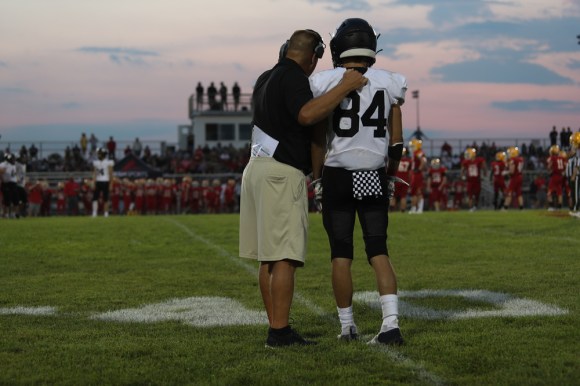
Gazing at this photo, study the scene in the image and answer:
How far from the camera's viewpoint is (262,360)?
4559mm

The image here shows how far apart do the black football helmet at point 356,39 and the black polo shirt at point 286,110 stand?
28 centimetres

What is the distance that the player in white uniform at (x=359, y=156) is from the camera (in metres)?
5.01

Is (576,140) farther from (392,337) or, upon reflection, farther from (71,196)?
(71,196)

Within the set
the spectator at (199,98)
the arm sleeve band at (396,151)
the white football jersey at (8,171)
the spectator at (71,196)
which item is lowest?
the spectator at (71,196)

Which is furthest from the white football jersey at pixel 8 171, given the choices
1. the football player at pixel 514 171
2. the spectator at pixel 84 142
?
the spectator at pixel 84 142

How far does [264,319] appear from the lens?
6051 mm

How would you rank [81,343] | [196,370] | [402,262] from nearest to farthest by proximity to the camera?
1. [196,370]
2. [81,343]
3. [402,262]

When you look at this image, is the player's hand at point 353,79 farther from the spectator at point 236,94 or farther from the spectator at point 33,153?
the spectator at point 236,94

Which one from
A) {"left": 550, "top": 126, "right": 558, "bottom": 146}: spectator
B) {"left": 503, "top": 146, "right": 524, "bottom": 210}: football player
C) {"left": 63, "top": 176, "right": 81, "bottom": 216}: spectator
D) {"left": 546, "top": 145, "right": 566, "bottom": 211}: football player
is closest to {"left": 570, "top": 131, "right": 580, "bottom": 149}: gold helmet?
{"left": 546, "top": 145, "right": 566, "bottom": 211}: football player

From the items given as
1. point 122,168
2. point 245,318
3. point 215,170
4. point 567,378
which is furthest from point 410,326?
point 215,170

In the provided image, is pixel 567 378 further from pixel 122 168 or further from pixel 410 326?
pixel 122 168

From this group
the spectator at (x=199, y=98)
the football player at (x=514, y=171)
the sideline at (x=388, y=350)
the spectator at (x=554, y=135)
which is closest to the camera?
the sideline at (x=388, y=350)

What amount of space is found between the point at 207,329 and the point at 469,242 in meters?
7.86

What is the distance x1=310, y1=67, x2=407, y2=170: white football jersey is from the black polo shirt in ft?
0.45
